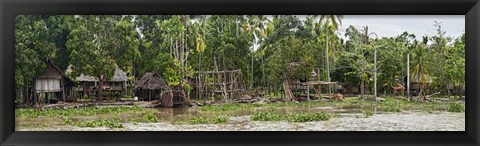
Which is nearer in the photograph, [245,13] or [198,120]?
[245,13]

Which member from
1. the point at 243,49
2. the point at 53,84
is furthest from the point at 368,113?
the point at 53,84

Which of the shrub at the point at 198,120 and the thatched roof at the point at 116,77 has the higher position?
the thatched roof at the point at 116,77

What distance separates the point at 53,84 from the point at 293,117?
3.78ft

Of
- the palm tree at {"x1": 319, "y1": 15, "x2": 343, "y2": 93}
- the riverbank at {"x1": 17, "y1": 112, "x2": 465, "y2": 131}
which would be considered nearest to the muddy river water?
the riverbank at {"x1": 17, "y1": 112, "x2": 465, "y2": 131}

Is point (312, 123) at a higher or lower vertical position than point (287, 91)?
lower

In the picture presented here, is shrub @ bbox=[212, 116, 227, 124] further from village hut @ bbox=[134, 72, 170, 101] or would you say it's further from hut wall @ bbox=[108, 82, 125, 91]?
hut wall @ bbox=[108, 82, 125, 91]

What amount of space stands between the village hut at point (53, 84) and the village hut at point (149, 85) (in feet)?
1.04

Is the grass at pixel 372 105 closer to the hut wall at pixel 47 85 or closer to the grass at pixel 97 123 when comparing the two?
the grass at pixel 97 123

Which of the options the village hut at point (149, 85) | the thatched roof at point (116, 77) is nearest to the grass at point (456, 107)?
the village hut at point (149, 85)

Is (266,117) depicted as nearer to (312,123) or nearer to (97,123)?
(312,123)

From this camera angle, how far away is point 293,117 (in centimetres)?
263

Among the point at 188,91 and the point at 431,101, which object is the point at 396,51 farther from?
the point at 188,91

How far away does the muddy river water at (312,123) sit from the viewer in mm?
2594
